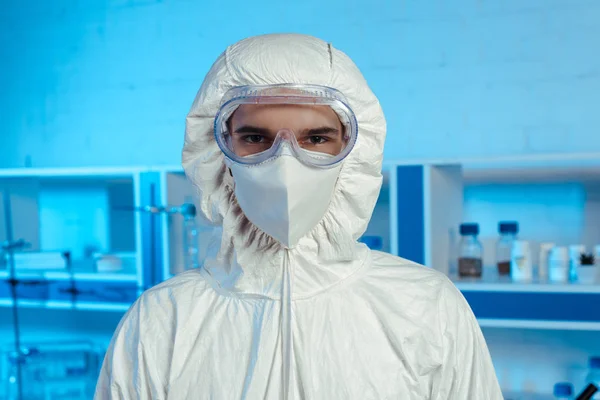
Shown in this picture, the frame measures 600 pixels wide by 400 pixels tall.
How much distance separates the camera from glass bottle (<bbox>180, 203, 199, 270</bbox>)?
2.12 meters

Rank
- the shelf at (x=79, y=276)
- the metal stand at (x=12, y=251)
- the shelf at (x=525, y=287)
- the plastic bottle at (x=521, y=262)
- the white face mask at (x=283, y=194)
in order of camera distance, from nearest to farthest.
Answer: the white face mask at (x=283, y=194) → the shelf at (x=525, y=287) → the plastic bottle at (x=521, y=262) → the shelf at (x=79, y=276) → the metal stand at (x=12, y=251)

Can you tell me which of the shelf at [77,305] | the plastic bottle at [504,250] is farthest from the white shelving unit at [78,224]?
the plastic bottle at [504,250]

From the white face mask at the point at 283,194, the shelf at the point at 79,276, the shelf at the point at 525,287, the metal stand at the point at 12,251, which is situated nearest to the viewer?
the white face mask at the point at 283,194

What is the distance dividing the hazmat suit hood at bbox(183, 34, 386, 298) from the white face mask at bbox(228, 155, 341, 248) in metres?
0.06

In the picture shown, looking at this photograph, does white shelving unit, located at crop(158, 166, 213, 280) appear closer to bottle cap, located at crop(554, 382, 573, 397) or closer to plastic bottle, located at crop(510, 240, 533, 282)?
plastic bottle, located at crop(510, 240, 533, 282)

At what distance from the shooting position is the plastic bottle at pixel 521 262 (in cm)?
187

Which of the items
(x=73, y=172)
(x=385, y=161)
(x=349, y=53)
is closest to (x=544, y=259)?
(x=385, y=161)

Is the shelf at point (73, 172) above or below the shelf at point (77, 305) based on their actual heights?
above

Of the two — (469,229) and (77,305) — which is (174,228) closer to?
(77,305)

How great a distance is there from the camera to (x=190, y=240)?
2178mm

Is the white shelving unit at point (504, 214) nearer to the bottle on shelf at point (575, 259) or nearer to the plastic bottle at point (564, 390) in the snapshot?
the bottle on shelf at point (575, 259)

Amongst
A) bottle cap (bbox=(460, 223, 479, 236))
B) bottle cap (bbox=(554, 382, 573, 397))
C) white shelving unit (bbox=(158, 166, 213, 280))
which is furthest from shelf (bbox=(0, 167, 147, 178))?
bottle cap (bbox=(554, 382, 573, 397))

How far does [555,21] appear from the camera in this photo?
6.98 feet

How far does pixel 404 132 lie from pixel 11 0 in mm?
1991
